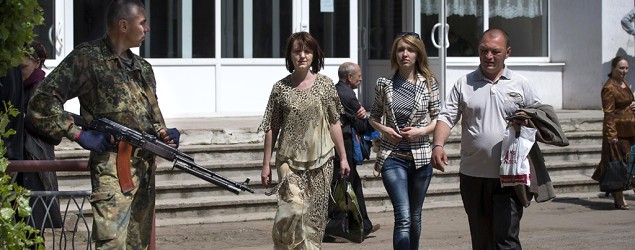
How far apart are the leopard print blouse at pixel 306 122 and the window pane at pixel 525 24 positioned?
31.7 ft

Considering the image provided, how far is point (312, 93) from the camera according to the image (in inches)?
327

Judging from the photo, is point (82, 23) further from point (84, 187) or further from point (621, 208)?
point (621, 208)

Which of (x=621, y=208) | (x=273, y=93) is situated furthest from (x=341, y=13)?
(x=273, y=93)

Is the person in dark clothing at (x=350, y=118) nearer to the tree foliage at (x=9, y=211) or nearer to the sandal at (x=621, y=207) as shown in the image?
the sandal at (x=621, y=207)

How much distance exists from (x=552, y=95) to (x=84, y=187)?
876 centimetres

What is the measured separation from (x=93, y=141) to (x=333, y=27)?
1007 centimetres

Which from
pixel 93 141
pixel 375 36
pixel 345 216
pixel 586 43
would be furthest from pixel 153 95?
pixel 586 43

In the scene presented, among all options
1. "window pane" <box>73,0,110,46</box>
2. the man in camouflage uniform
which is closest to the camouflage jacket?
the man in camouflage uniform

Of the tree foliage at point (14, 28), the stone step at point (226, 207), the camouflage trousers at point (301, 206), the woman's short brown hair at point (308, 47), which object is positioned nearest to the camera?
the tree foliage at point (14, 28)

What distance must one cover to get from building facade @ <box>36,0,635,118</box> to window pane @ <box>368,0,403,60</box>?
0.02 meters

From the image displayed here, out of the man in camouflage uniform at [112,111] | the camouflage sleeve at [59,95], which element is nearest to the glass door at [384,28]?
the man in camouflage uniform at [112,111]

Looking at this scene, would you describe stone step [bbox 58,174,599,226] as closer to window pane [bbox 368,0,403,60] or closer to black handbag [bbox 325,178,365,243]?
black handbag [bbox 325,178,365,243]

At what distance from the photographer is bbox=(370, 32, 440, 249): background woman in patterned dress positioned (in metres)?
8.12

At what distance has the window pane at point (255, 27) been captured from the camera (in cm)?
1532
